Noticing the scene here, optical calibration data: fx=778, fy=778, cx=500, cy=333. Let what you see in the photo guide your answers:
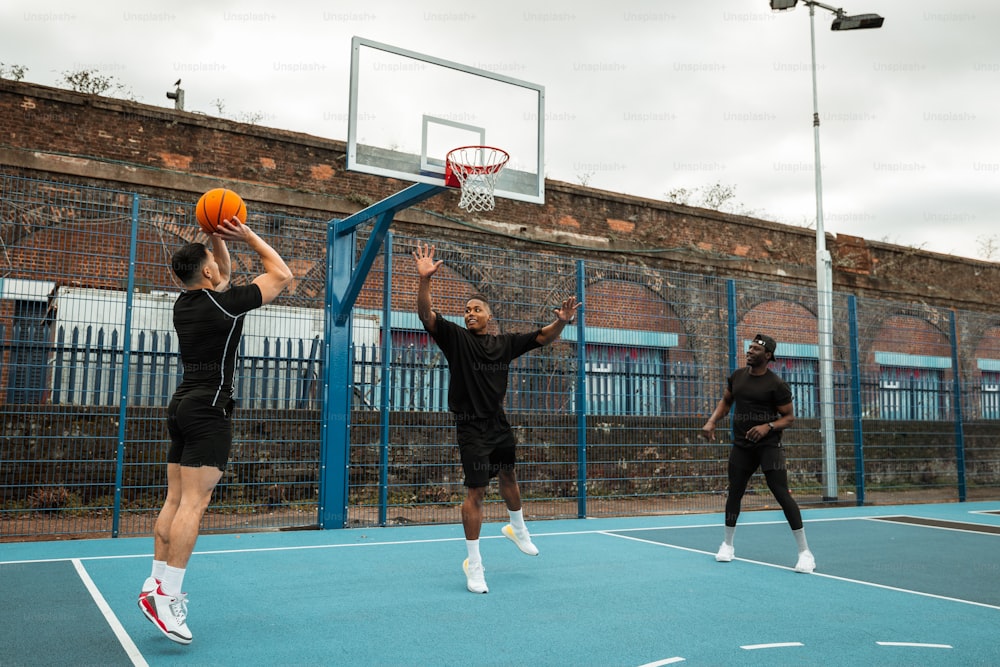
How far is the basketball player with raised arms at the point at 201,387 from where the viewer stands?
13.4ft

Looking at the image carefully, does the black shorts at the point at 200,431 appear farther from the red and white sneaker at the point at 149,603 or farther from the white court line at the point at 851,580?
the white court line at the point at 851,580

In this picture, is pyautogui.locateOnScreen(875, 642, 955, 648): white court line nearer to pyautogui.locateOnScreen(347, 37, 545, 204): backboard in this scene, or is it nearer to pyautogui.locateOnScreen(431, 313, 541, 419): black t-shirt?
pyautogui.locateOnScreen(431, 313, 541, 419): black t-shirt

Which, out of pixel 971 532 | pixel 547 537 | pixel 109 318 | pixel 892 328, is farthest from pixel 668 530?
pixel 892 328

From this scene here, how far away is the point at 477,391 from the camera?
5598mm

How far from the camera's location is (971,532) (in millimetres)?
8688

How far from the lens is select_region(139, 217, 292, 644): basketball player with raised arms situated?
13.4ft

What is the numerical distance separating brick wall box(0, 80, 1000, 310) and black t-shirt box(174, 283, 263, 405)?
342 inches

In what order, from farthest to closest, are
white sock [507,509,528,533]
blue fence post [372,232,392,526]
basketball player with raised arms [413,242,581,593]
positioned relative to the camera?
blue fence post [372,232,392,526] < white sock [507,509,528,533] < basketball player with raised arms [413,242,581,593]

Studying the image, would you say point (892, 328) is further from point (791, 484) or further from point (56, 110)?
point (56, 110)

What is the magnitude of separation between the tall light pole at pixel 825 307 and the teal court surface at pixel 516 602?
3.52 meters

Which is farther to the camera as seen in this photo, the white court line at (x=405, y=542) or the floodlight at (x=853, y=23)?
the floodlight at (x=853, y=23)

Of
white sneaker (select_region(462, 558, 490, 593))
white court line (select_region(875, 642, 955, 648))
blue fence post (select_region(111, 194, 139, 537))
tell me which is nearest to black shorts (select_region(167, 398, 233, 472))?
white sneaker (select_region(462, 558, 490, 593))

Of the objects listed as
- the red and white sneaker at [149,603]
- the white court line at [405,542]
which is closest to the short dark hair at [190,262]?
the red and white sneaker at [149,603]

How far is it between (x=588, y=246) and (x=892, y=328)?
23.7 feet
